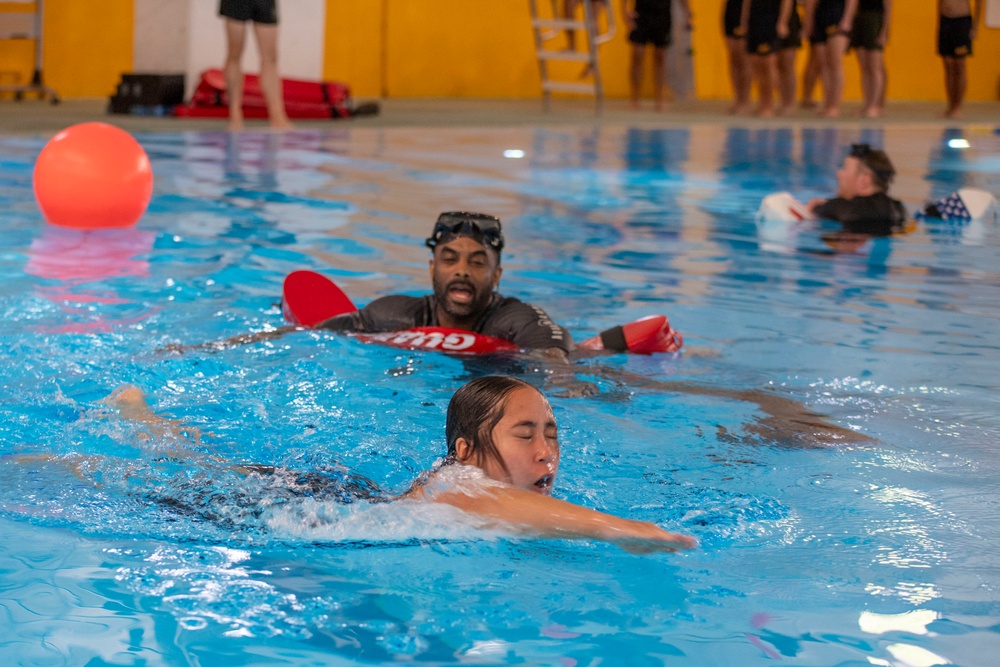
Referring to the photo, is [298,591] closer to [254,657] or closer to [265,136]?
[254,657]

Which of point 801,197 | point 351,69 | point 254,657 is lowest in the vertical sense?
point 254,657

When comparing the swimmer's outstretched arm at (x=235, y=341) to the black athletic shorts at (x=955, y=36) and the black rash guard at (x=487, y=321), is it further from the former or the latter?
the black athletic shorts at (x=955, y=36)

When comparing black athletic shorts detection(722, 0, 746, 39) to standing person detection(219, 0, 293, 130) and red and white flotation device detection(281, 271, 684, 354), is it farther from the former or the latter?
red and white flotation device detection(281, 271, 684, 354)

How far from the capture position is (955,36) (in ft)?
54.9

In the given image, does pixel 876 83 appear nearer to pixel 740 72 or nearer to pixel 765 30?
pixel 740 72

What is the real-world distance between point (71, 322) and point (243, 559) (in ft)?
9.76

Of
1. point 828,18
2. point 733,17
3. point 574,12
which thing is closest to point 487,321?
point 828,18

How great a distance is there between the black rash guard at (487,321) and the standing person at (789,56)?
12449 mm

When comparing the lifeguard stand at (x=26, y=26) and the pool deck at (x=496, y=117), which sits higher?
the lifeguard stand at (x=26, y=26)

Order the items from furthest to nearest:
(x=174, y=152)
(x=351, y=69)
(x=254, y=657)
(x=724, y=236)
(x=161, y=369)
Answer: (x=351, y=69)
(x=174, y=152)
(x=724, y=236)
(x=161, y=369)
(x=254, y=657)

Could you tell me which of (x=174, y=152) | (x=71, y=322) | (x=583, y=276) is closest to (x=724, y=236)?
(x=583, y=276)

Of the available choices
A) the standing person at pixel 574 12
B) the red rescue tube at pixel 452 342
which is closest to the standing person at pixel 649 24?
the standing person at pixel 574 12

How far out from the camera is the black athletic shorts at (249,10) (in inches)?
472

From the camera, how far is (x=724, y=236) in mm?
8680
